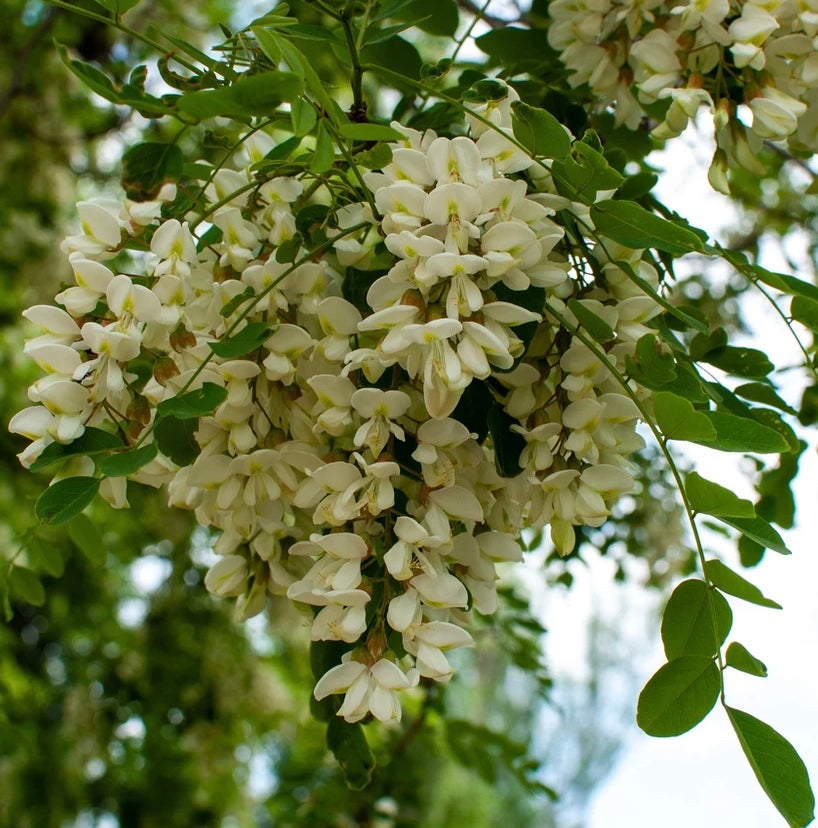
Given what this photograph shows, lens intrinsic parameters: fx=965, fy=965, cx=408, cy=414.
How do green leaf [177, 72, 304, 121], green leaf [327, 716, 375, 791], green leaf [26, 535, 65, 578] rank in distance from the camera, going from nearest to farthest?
green leaf [177, 72, 304, 121] < green leaf [327, 716, 375, 791] < green leaf [26, 535, 65, 578]

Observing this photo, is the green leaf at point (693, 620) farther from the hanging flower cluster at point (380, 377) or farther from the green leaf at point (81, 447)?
the green leaf at point (81, 447)

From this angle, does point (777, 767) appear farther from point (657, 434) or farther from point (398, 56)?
point (398, 56)

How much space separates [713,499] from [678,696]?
0.12 m

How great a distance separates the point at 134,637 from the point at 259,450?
7.29 feet

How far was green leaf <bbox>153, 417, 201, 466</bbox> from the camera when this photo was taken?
644 millimetres

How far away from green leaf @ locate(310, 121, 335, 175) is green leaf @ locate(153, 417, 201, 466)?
193 mm

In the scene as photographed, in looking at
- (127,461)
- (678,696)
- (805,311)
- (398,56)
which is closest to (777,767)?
(678,696)

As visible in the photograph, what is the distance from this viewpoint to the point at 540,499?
2.11 ft

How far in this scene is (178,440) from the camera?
2.15 feet

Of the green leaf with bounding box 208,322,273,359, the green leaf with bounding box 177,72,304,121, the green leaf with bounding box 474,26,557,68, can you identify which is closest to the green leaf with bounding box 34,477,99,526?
the green leaf with bounding box 208,322,273,359

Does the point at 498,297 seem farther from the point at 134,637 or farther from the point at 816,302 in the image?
the point at 134,637

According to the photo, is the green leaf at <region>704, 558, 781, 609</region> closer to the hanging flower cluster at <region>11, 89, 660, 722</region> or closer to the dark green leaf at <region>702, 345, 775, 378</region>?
the hanging flower cluster at <region>11, 89, 660, 722</region>

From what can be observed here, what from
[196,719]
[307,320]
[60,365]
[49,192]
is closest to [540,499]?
[307,320]

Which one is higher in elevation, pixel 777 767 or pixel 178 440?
pixel 178 440
